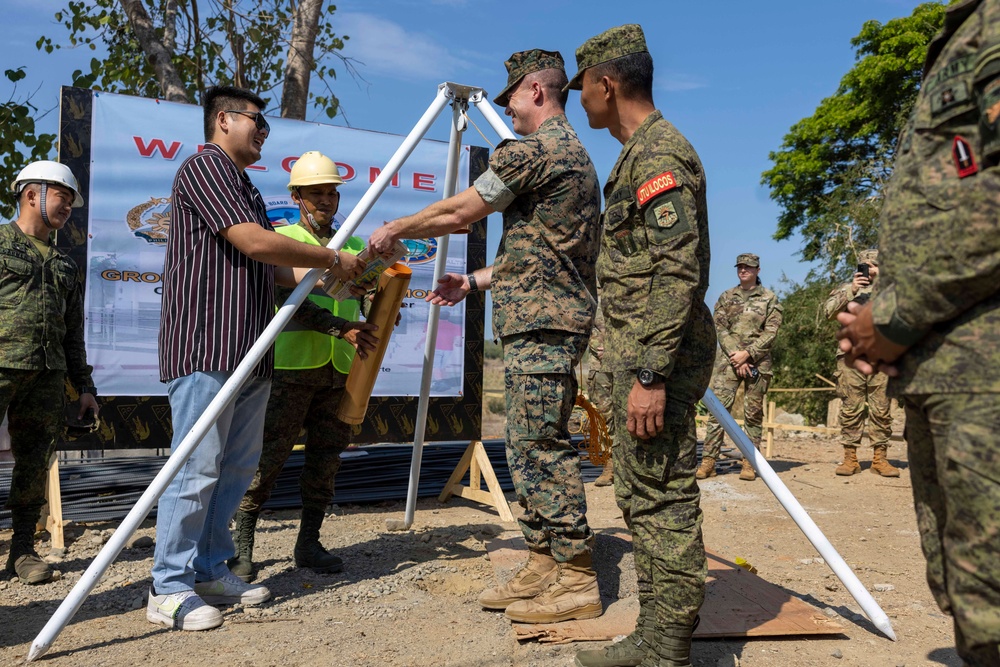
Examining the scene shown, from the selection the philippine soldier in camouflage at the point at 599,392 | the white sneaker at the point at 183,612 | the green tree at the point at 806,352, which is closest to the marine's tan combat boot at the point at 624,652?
the white sneaker at the point at 183,612

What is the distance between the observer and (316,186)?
4.36 meters

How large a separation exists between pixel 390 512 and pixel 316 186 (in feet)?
10.2

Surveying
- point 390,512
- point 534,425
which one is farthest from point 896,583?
point 390,512

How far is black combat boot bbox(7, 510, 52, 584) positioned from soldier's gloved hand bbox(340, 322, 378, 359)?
2.17 meters

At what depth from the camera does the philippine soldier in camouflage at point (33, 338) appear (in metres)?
4.33

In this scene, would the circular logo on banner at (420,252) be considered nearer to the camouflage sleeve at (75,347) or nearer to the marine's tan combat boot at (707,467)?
the camouflage sleeve at (75,347)

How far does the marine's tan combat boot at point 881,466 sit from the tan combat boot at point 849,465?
0.20 meters

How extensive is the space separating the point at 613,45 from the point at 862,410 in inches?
288

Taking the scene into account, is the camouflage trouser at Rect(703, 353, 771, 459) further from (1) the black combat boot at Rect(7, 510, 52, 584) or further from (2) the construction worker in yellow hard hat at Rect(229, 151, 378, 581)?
(1) the black combat boot at Rect(7, 510, 52, 584)

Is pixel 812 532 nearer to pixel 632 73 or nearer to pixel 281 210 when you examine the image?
pixel 632 73

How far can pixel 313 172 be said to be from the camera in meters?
4.29

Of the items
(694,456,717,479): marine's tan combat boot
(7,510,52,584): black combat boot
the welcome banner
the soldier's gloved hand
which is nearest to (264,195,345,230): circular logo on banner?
the welcome banner

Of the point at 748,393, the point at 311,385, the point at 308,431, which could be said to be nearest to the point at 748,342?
the point at 748,393

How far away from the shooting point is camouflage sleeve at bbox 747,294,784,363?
9047 mm
